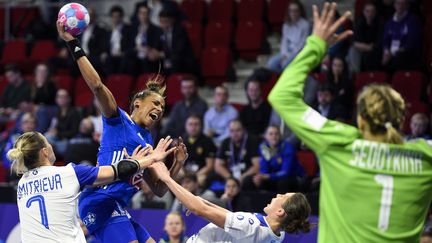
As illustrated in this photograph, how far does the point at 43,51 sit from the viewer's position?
53.5 ft

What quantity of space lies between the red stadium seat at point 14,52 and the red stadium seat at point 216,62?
166 inches

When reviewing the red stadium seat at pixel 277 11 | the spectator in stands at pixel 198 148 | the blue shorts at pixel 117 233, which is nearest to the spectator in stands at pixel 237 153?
the spectator in stands at pixel 198 148

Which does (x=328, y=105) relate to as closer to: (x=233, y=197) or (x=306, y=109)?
(x=233, y=197)

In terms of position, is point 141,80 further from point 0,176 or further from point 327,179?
point 327,179

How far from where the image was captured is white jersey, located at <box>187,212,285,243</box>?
16.8 ft

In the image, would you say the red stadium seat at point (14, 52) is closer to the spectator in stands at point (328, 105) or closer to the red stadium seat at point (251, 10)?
the red stadium seat at point (251, 10)

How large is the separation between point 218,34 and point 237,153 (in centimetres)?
367

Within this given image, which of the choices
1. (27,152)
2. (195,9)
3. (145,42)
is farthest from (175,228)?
(195,9)

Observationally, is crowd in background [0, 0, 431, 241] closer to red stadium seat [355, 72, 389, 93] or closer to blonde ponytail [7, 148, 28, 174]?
red stadium seat [355, 72, 389, 93]

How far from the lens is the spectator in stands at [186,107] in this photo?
500 inches

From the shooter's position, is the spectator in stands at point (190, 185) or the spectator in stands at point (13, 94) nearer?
the spectator in stands at point (190, 185)

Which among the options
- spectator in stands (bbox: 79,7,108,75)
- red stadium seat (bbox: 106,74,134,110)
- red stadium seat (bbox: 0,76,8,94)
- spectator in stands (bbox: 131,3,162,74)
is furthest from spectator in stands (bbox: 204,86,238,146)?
red stadium seat (bbox: 0,76,8,94)

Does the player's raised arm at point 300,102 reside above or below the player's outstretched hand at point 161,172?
above

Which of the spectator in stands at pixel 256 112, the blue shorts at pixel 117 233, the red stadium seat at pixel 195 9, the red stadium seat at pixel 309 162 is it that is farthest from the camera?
the red stadium seat at pixel 195 9
